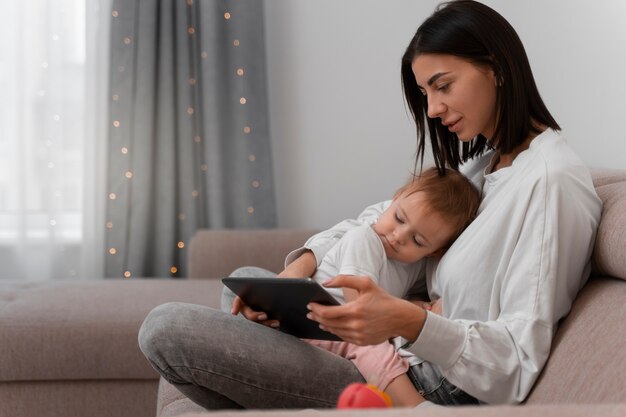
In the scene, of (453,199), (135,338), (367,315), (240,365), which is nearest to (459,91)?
(453,199)

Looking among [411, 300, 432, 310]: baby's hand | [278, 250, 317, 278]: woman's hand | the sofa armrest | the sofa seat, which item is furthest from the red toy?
the sofa armrest

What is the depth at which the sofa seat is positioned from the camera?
98.9 inches

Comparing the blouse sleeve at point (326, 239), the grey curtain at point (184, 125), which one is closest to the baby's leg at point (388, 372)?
the blouse sleeve at point (326, 239)

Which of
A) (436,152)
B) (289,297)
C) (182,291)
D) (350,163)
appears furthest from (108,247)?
(289,297)

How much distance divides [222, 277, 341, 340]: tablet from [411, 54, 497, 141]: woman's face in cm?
51

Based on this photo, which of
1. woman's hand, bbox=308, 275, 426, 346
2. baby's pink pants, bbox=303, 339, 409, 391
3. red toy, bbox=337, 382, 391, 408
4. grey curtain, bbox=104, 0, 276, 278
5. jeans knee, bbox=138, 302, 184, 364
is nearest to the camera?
red toy, bbox=337, 382, 391, 408

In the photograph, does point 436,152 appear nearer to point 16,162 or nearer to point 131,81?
point 131,81

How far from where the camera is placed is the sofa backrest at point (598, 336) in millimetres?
1307

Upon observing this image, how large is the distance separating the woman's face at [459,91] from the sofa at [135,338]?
29cm

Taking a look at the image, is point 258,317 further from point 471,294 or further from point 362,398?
point 362,398

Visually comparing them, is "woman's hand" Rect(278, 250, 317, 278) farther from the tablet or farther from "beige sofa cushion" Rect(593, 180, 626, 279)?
"beige sofa cushion" Rect(593, 180, 626, 279)

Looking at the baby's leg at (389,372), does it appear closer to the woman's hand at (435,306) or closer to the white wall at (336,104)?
the woman's hand at (435,306)

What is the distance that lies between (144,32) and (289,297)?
242 cm

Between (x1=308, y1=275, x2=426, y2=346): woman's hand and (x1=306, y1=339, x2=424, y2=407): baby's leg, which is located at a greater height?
(x1=308, y1=275, x2=426, y2=346): woman's hand
